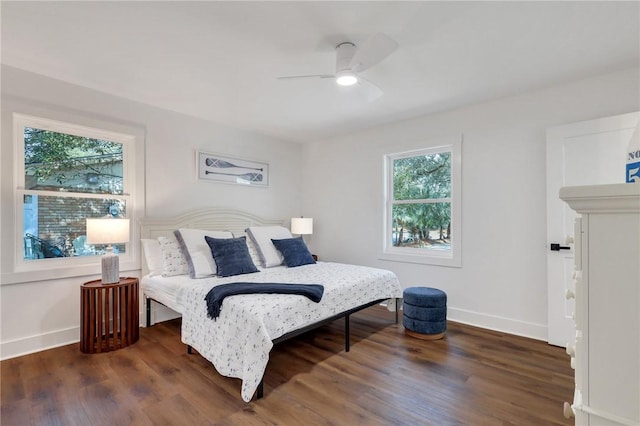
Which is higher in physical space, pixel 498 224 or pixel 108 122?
pixel 108 122

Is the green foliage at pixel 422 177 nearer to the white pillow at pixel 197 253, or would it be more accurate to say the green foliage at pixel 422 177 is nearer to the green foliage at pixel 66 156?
the white pillow at pixel 197 253

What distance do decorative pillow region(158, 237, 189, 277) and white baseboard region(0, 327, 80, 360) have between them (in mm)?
972

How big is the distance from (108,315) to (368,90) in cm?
302

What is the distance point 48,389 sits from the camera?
2121 millimetres

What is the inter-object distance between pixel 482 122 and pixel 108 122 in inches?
157

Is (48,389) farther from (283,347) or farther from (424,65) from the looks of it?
(424,65)

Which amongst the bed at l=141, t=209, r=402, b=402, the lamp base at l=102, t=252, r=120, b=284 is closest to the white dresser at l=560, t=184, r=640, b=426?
the bed at l=141, t=209, r=402, b=402

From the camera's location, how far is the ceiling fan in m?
1.89

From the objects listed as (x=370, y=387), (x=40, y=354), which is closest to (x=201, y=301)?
(x=370, y=387)

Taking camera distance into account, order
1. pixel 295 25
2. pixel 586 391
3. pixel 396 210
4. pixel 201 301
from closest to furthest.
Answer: pixel 586 391 → pixel 295 25 → pixel 201 301 → pixel 396 210

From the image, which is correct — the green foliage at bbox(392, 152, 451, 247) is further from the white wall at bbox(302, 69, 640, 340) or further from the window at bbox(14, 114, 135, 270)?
the window at bbox(14, 114, 135, 270)

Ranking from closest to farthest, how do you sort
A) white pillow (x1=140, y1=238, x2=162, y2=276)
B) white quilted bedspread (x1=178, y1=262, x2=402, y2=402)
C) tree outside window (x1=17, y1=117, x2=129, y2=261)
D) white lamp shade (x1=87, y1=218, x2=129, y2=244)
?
white quilted bedspread (x1=178, y1=262, x2=402, y2=402) → white lamp shade (x1=87, y1=218, x2=129, y2=244) → tree outside window (x1=17, y1=117, x2=129, y2=261) → white pillow (x1=140, y1=238, x2=162, y2=276)

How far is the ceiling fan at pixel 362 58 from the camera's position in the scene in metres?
1.89

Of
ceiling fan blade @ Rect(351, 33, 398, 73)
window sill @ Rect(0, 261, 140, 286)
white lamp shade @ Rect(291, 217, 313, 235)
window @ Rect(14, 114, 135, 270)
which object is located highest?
ceiling fan blade @ Rect(351, 33, 398, 73)
